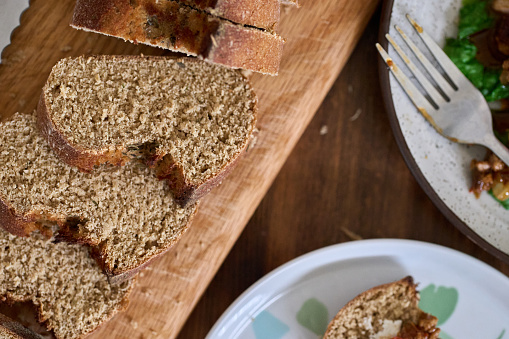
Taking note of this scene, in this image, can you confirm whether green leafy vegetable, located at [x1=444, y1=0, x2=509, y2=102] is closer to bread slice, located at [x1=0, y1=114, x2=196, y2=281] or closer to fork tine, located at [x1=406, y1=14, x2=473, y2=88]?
fork tine, located at [x1=406, y1=14, x2=473, y2=88]

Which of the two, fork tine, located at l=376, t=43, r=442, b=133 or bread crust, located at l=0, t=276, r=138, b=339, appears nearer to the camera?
bread crust, located at l=0, t=276, r=138, b=339

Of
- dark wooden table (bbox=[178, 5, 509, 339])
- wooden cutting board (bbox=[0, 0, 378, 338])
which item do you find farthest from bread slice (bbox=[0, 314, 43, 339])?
dark wooden table (bbox=[178, 5, 509, 339])

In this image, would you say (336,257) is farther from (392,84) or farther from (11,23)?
(11,23)

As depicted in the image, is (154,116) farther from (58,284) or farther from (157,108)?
(58,284)

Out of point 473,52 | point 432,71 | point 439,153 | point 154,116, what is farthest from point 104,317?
point 473,52

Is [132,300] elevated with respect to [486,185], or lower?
elevated

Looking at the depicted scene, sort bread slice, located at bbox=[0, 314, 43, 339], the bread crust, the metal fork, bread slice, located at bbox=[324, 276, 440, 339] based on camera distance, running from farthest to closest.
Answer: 1. the metal fork
2. bread slice, located at bbox=[324, 276, 440, 339]
3. the bread crust
4. bread slice, located at bbox=[0, 314, 43, 339]

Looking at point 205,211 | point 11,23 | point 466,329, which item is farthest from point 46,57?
point 466,329
